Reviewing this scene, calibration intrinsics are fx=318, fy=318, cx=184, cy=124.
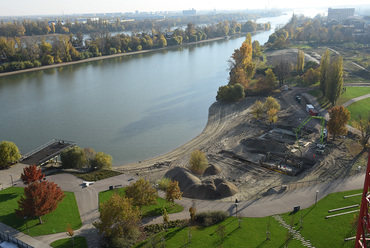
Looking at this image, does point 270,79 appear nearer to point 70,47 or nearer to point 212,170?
point 212,170

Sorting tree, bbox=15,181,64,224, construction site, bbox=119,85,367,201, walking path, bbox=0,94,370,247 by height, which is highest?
tree, bbox=15,181,64,224

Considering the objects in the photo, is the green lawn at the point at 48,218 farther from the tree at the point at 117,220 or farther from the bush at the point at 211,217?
the bush at the point at 211,217

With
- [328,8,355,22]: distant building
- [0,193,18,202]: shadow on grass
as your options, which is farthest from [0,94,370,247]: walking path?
[328,8,355,22]: distant building

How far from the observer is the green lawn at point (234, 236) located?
1576 cm

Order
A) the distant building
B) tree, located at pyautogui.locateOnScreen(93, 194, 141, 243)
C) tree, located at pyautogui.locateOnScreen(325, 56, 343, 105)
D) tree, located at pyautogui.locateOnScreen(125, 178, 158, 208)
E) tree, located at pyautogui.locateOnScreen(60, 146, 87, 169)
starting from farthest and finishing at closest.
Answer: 1. the distant building
2. tree, located at pyautogui.locateOnScreen(325, 56, 343, 105)
3. tree, located at pyautogui.locateOnScreen(60, 146, 87, 169)
4. tree, located at pyautogui.locateOnScreen(125, 178, 158, 208)
5. tree, located at pyautogui.locateOnScreen(93, 194, 141, 243)

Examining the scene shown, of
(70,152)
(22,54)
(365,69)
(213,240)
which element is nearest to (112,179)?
(70,152)

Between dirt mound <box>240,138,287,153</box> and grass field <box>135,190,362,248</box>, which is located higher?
grass field <box>135,190,362,248</box>

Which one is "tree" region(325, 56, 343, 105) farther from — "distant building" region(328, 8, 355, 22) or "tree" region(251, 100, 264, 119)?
"distant building" region(328, 8, 355, 22)

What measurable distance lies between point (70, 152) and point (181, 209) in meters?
11.6

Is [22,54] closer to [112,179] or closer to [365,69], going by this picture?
[112,179]

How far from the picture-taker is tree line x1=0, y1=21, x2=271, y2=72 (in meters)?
73.4

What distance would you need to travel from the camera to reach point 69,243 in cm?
1630

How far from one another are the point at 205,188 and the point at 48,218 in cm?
986

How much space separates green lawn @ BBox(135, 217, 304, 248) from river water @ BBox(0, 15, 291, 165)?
1452cm
